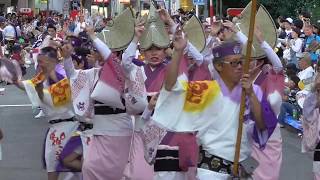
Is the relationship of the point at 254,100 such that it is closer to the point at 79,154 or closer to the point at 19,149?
the point at 79,154

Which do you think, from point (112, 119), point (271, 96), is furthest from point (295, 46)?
point (271, 96)

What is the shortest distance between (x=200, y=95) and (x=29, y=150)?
566 cm

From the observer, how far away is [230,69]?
4.17 meters

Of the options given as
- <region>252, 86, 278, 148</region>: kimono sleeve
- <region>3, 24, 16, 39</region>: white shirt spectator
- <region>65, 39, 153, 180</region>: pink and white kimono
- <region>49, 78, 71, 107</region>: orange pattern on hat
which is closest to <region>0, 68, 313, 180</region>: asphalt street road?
<region>49, 78, 71, 107</region>: orange pattern on hat

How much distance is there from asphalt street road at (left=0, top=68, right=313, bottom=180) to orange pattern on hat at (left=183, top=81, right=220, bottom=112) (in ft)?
11.8

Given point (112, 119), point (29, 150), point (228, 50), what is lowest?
point (29, 150)

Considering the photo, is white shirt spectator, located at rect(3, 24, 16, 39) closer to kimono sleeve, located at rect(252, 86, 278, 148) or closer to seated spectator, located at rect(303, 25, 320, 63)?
seated spectator, located at rect(303, 25, 320, 63)

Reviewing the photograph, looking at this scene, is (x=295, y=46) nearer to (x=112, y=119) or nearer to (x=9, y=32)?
(x=112, y=119)

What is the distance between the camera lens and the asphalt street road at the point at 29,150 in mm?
7914

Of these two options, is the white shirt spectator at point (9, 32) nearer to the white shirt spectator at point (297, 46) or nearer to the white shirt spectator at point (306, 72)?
the white shirt spectator at point (297, 46)

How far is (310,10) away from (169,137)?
16.8 metres

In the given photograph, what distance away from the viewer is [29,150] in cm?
945

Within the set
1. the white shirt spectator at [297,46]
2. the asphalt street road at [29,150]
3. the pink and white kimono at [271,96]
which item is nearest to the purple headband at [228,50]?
the pink and white kimono at [271,96]

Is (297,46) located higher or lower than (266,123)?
lower
